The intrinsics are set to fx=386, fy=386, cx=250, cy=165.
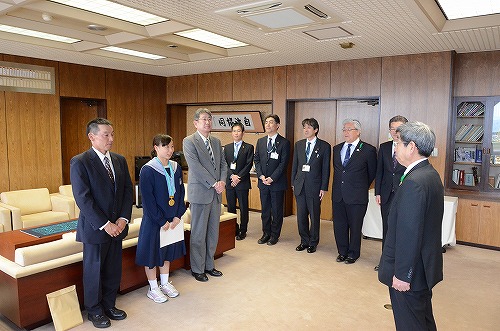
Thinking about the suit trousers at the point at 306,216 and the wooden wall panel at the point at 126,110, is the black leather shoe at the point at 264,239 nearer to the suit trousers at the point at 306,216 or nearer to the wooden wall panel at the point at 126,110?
the suit trousers at the point at 306,216

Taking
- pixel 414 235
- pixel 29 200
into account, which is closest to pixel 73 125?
pixel 29 200

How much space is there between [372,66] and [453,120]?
1440mm

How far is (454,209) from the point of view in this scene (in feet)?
17.0

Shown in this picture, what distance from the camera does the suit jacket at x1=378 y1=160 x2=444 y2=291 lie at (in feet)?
6.88

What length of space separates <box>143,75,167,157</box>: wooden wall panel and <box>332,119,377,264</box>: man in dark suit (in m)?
4.88

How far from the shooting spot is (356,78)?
6199mm

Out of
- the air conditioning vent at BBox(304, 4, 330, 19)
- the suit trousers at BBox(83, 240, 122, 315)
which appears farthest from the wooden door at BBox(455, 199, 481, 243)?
the suit trousers at BBox(83, 240, 122, 315)

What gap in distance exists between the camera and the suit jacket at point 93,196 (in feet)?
9.77

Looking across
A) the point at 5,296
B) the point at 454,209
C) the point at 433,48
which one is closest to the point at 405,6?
the point at 433,48

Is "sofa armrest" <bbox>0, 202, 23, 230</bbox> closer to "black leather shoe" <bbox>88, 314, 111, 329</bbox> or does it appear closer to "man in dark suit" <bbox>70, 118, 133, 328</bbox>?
"man in dark suit" <bbox>70, 118, 133, 328</bbox>

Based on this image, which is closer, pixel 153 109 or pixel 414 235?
pixel 414 235

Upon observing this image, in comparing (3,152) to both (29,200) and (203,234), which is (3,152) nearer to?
(29,200)

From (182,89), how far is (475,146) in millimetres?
5732

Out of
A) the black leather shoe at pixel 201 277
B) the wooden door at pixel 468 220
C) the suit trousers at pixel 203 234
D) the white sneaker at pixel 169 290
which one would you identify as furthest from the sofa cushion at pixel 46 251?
the wooden door at pixel 468 220
